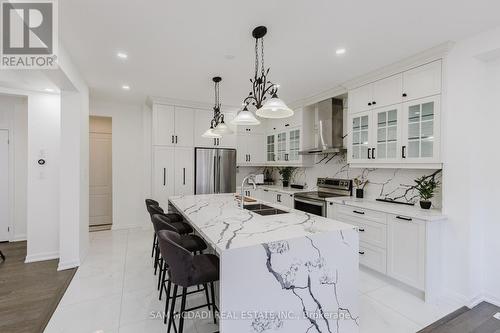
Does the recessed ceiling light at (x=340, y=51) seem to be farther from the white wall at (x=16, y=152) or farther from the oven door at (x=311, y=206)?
the white wall at (x=16, y=152)

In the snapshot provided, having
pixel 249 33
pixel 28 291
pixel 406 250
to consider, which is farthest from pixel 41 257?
pixel 406 250

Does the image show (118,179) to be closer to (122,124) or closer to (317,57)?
(122,124)

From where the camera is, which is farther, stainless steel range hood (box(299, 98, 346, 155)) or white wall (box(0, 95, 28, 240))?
white wall (box(0, 95, 28, 240))

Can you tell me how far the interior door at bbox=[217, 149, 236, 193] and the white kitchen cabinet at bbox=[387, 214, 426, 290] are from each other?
3201 millimetres

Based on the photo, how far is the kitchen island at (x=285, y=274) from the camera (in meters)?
1.53

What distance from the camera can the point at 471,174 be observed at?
2.37 metres

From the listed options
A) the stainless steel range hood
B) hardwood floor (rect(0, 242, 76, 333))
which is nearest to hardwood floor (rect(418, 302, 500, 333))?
the stainless steel range hood

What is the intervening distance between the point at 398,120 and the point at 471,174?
0.96 meters

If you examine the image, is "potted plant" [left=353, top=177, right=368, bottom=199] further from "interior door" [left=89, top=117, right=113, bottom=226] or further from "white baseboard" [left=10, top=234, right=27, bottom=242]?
"white baseboard" [left=10, top=234, right=27, bottom=242]

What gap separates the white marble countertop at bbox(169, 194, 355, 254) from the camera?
166 centimetres

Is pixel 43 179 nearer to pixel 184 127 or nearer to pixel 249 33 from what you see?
pixel 184 127

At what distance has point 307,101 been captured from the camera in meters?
4.59

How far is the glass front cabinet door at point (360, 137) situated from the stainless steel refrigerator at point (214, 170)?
100.0 inches

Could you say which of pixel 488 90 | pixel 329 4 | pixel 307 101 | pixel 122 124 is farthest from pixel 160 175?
pixel 488 90
